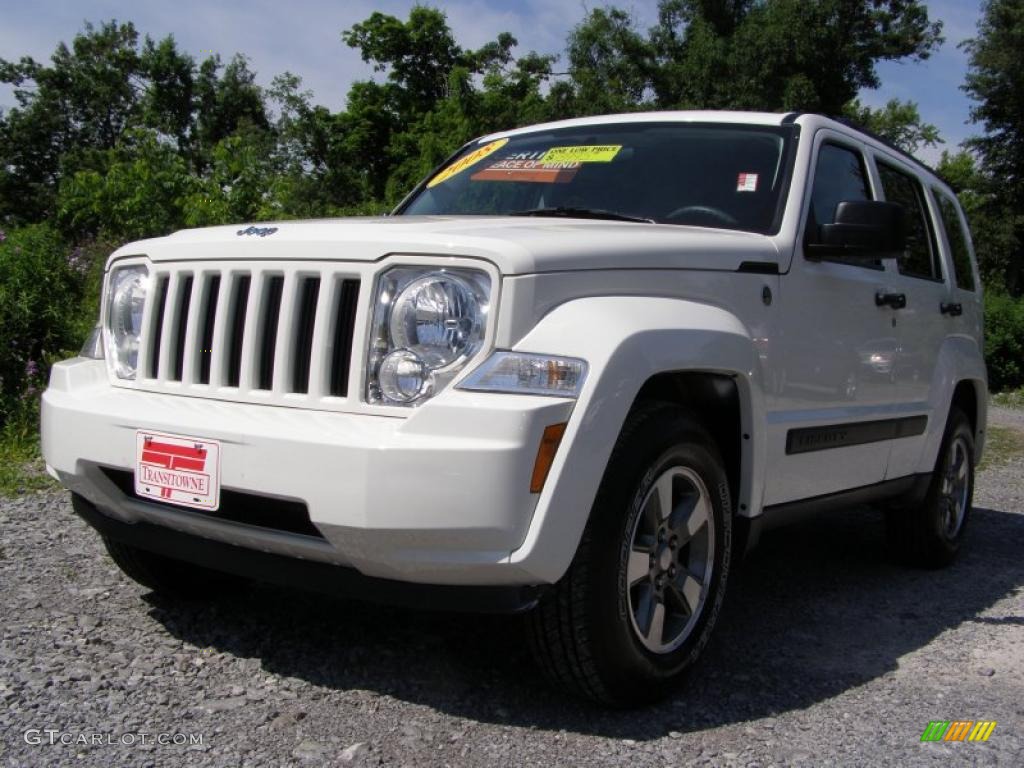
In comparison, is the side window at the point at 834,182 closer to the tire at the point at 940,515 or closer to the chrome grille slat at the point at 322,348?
the tire at the point at 940,515

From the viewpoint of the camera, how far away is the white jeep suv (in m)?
2.35

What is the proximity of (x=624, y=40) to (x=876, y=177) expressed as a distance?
107 ft

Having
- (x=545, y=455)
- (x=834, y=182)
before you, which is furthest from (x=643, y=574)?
(x=834, y=182)

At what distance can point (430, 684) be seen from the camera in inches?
116

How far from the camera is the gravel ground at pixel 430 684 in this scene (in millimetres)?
2559

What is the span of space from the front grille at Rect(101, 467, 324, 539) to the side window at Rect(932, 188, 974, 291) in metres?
3.71

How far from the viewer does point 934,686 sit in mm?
3191

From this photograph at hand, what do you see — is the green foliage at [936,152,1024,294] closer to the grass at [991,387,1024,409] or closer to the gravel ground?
the grass at [991,387,1024,409]

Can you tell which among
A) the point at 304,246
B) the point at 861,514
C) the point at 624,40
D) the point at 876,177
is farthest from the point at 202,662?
the point at 624,40

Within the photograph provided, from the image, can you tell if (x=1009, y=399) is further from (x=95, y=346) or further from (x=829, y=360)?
(x=95, y=346)

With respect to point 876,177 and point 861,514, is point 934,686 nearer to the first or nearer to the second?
point 876,177

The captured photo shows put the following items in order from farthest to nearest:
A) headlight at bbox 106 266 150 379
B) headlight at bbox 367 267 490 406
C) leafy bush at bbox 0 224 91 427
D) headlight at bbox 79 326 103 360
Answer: leafy bush at bbox 0 224 91 427, headlight at bbox 79 326 103 360, headlight at bbox 106 266 150 379, headlight at bbox 367 267 490 406

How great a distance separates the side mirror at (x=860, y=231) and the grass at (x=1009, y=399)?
1238cm

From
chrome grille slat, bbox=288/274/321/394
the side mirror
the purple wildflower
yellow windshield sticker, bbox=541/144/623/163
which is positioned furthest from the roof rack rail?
the purple wildflower
